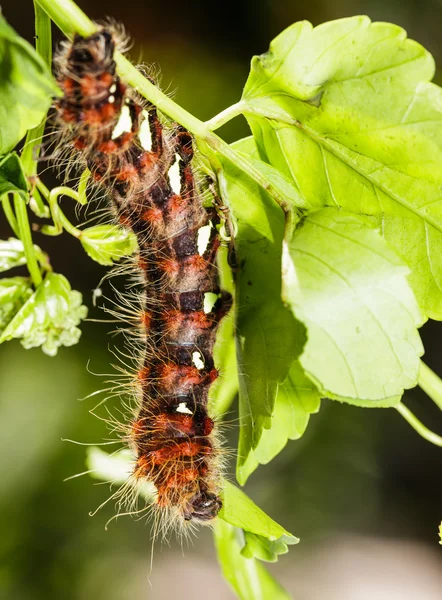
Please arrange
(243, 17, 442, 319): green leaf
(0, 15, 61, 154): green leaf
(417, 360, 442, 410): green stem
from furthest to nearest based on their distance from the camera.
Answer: (417, 360, 442, 410): green stem → (243, 17, 442, 319): green leaf → (0, 15, 61, 154): green leaf

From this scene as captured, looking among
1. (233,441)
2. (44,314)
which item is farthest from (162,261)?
(233,441)

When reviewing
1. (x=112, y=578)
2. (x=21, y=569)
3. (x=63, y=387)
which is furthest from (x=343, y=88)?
(x=112, y=578)

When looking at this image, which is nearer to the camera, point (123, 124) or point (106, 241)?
point (123, 124)

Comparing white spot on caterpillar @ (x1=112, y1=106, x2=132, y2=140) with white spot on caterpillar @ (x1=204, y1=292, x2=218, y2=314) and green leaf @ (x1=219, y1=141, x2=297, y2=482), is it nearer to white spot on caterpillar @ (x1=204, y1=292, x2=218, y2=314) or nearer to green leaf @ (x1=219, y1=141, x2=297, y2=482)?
green leaf @ (x1=219, y1=141, x2=297, y2=482)

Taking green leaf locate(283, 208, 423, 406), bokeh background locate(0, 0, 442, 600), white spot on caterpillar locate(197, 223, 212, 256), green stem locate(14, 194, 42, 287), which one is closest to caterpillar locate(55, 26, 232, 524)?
white spot on caterpillar locate(197, 223, 212, 256)

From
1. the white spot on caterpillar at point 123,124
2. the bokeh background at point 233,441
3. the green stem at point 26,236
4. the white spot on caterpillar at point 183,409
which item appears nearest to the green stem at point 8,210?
the green stem at point 26,236

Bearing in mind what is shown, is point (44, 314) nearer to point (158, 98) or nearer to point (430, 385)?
point (158, 98)

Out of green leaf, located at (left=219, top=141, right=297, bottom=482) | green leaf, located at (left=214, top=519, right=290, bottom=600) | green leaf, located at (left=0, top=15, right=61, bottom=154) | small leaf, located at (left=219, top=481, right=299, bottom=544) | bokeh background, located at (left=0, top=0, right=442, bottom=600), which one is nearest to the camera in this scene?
green leaf, located at (left=0, top=15, right=61, bottom=154)
